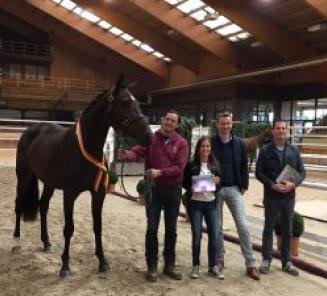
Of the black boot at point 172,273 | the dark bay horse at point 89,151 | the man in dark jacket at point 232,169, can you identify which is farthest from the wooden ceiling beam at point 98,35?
the black boot at point 172,273

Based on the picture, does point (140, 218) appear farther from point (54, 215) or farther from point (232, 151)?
point (232, 151)

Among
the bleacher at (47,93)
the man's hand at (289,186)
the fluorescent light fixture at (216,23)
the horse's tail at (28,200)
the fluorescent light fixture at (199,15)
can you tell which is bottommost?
the horse's tail at (28,200)

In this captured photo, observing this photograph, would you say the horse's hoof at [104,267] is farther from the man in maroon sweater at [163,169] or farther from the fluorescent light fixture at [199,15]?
the fluorescent light fixture at [199,15]

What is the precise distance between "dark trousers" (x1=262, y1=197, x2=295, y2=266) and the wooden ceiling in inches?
448

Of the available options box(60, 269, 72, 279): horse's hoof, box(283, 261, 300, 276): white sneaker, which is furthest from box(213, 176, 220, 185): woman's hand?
→ box(60, 269, 72, 279): horse's hoof

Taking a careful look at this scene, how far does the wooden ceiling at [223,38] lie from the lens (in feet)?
53.5

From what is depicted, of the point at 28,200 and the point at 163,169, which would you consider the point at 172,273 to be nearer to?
the point at 163,169

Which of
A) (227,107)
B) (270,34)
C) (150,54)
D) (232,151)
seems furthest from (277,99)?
(232,151)

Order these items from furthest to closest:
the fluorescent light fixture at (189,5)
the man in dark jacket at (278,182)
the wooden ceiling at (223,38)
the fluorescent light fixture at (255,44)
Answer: the fluorescent light fixture at (255,44)
the fluorescent light fixture at (189,5)
the wooden ceiling at (223,38)
the man in dark jacket at (278,182)

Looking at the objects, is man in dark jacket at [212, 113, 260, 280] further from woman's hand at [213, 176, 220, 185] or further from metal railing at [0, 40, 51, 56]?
metal railing at [0, 40, 51, 56]

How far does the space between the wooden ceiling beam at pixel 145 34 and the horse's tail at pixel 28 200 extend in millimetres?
16089

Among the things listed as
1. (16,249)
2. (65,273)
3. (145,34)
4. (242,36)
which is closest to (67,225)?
(65,273)

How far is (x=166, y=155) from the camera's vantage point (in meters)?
3.64

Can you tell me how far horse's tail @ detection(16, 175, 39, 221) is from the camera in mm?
4809
